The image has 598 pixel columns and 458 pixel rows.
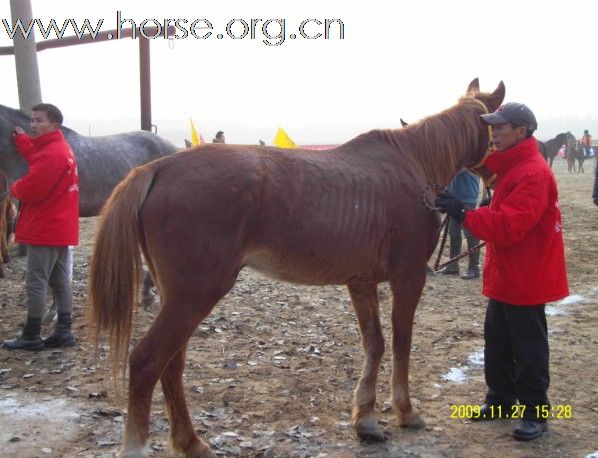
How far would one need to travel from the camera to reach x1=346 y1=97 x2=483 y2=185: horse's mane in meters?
4.09

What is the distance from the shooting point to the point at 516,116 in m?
3.58

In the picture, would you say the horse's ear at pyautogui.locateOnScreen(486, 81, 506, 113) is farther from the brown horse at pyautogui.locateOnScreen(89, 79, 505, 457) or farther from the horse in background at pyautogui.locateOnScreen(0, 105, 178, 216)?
the horse in background at pyautogui.locateOnScreen(0, 105, 178, 216)

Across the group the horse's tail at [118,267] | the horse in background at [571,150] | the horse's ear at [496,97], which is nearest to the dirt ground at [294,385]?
the horse's tail at [118,267]

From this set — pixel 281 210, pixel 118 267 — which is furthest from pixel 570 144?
pixel 118 267

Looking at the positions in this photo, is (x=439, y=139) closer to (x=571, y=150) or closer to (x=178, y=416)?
(x=178, y=416)

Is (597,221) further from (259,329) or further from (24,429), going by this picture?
(24,429)

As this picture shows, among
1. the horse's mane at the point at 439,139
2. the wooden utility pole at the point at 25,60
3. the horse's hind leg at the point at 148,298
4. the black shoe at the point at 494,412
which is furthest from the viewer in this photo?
the wooden utility pole at the point at 25,60

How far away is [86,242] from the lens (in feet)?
33.7

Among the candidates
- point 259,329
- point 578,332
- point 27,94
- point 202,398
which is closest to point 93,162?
point 27,94

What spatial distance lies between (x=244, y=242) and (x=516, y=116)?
1834 mm

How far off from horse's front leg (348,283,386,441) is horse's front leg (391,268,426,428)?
0.14 meters

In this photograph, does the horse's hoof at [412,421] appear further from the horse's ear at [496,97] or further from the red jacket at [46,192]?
the red jacket at [46,192]

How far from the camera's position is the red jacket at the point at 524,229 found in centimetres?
342

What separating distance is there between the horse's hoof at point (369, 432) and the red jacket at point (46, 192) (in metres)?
2.92
